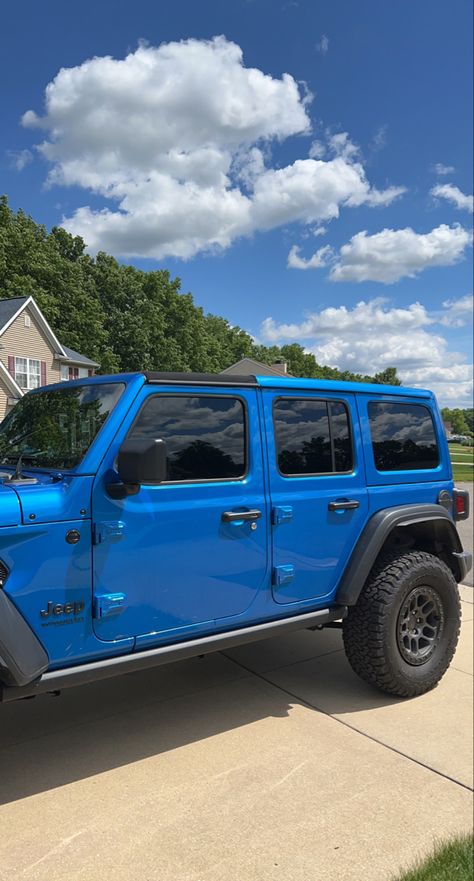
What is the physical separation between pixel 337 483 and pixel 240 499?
0.73 meters

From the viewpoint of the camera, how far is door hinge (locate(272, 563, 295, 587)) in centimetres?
314

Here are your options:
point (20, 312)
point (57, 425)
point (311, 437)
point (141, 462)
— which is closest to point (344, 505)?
point (311, 437)

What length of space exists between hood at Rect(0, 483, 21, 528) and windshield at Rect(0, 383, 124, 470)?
1.20 ft

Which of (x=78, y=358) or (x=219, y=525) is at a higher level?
(x=78, y=358)

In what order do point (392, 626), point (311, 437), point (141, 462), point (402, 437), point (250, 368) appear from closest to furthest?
point (141, 462) → point (311, 437) → point (392, 626) → point (402, 437) → point (250, 368)

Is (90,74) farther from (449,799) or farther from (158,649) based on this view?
(449,799)

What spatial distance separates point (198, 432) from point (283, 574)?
924 millimetres

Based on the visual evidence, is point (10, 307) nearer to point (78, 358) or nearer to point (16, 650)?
point (78, 358)

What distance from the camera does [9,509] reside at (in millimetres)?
2285

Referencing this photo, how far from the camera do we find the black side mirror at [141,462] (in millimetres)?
2400

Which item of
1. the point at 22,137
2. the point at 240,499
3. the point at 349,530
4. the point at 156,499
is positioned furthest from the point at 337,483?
the point at 22,137

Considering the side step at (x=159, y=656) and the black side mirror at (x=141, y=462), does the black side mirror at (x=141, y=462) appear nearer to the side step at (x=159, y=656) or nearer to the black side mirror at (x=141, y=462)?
the black side mirror at (x=141, y=462)

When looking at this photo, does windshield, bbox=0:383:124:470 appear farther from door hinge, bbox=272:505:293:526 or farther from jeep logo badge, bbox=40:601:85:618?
door hinge, bbox=272:505:293:526

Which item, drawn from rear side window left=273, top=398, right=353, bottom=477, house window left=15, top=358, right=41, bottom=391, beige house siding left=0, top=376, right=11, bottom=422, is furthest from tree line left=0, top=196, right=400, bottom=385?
rear side window left=273, top=398, right=353, bottom=477
